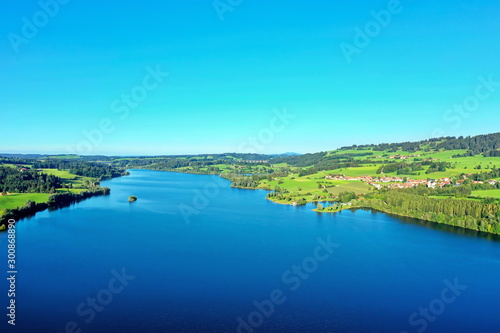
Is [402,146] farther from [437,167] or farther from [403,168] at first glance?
[437,167]

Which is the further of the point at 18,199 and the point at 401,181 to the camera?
the point at 401,181

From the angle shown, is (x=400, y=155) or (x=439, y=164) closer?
(x=439, y=164)

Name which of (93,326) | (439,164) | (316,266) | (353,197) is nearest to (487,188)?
(353,197)

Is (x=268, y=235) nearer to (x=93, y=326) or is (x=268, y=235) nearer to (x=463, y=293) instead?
(x=463, y=293)
